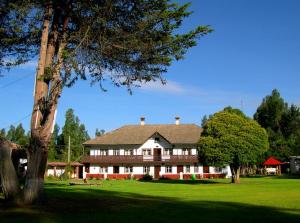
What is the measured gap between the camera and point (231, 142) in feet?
151

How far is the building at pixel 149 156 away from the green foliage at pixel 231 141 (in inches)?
1085

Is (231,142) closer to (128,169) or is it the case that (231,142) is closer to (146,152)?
(146,152)

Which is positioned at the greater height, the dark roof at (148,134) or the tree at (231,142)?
the dark roof at (148,134)

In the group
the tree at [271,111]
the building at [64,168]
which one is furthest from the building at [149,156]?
the tree at [271,111]

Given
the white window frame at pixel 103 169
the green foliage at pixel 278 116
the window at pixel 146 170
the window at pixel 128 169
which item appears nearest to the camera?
the window at pixel 146 170

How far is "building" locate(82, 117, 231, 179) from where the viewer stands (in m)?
76.4

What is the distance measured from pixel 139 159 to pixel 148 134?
5.30 m

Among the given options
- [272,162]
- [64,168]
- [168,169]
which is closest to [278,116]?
[272,162]

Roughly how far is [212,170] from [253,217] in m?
61.9

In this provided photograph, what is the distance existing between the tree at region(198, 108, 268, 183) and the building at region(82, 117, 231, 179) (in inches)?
1078

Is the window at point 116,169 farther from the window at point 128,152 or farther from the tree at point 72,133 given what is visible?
the tree at point 72,133

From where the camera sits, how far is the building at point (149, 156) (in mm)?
76375

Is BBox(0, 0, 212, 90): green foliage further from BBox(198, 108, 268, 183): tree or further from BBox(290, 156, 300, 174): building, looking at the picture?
BBox(290, 156, 300, 174): building

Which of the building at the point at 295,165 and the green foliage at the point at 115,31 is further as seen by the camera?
the building at the point at 295,165
